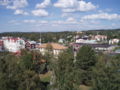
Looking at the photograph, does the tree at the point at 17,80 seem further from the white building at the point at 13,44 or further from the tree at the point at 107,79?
the white building at the point at 13,44

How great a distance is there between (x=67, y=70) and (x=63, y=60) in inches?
85.5

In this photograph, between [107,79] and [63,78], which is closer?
[107,79]

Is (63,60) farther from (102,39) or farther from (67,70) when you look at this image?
(102,39)

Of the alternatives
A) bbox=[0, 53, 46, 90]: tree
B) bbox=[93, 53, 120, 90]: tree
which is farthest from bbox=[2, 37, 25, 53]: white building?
bbox=[93, 53, 120, 90]: tree

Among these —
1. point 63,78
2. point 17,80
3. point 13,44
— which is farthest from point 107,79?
point 13,44

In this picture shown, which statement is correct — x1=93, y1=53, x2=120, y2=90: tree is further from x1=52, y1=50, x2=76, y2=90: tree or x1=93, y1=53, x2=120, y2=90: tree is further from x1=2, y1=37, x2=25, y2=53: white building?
x1=2, y1=37, x2=25, y2=53: white building

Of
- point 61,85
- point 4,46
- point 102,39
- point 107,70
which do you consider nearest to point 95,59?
point 107,70

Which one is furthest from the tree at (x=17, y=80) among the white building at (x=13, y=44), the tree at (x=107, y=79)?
the white building at (x=13, y=44)

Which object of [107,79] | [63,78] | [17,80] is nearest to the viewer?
[17,80]

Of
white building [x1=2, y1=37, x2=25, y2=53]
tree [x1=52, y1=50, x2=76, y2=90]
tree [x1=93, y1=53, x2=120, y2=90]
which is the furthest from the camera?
white building [x1=2, y1=37, x2=25, y2=53]

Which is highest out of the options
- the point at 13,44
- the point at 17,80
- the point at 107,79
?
the point at 17,80

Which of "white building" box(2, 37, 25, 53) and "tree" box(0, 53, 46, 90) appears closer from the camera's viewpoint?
"tree" box(0, 53, 46, 90)

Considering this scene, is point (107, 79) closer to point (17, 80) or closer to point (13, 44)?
point (17, 80)

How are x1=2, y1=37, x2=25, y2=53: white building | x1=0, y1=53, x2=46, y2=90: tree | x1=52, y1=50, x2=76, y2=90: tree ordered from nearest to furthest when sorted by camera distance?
x1=0, y1=53, x2=46, y2=90: tree, x1=52, y1=50, x2=76, y2=90: tree, x1=2, y1=37, x2=25, y2=53: white building
